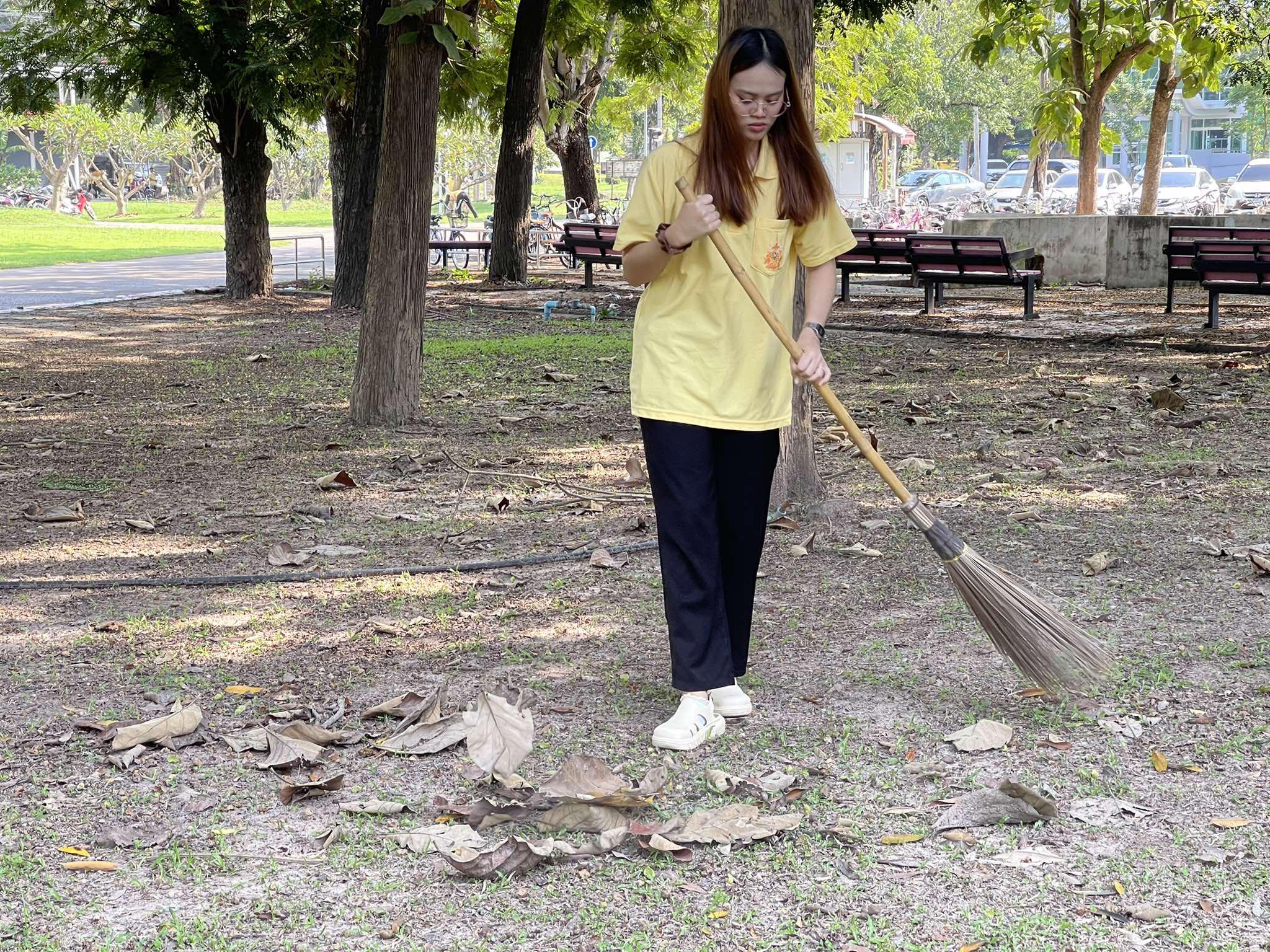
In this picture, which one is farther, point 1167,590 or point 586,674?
point 1167,590

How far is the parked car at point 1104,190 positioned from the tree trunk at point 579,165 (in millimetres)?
12095

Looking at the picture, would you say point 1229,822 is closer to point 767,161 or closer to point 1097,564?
point 767,161

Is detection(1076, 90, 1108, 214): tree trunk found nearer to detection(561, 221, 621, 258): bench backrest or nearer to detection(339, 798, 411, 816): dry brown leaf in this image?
detection(561, 221, 621, 258): bench backrest

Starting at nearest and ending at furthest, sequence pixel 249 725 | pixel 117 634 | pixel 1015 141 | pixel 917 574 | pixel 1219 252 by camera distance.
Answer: pixel 249 725 → pixel 117 634 → pixel 917 574 → pixel 1219 252 → pixel 1015 141

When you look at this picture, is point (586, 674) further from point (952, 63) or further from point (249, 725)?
point (952, 63)

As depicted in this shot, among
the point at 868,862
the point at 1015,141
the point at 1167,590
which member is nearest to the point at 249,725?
the point at 868,862

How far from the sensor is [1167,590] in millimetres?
5020

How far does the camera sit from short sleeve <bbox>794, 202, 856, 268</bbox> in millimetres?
3688

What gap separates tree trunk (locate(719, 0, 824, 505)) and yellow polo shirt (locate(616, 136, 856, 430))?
5.66ft

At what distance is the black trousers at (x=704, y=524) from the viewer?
11.8 feet

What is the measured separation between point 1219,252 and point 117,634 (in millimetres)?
10507

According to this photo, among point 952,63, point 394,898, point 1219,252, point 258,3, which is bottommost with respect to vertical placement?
point 394,898

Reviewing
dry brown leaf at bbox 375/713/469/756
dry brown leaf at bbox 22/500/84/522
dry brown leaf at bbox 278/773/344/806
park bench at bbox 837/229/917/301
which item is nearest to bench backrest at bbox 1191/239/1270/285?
park bench at bbox 837/229/917/301

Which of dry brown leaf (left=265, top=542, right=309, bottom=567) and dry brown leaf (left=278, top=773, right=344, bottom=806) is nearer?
dry brown leaf (left=278, top=773, right=344, bottom=806)
